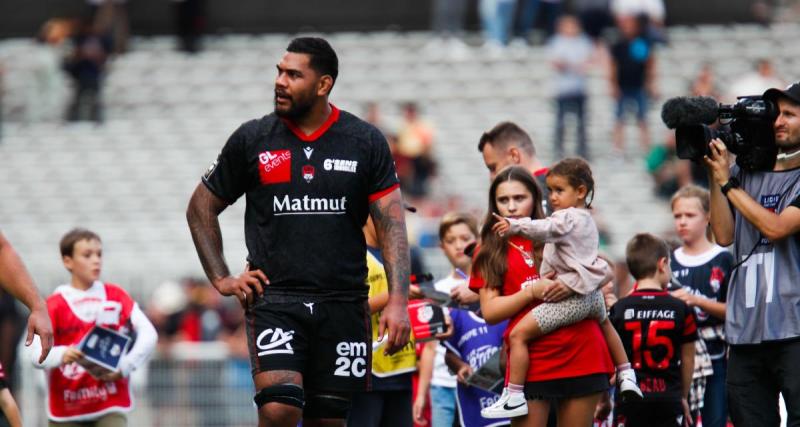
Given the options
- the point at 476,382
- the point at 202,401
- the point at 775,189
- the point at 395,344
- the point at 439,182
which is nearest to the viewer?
the point at 395,344

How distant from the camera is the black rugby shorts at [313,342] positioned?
7.40 meters

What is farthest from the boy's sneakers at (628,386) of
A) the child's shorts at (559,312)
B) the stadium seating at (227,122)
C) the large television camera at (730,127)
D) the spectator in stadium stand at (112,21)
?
the spectator in stadium stand at (112,21)

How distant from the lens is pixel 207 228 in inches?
300

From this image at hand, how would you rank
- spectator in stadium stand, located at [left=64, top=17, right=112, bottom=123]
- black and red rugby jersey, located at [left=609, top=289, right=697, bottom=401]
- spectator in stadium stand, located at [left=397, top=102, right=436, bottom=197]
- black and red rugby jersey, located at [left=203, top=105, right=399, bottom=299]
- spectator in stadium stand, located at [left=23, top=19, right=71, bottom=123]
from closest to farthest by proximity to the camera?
black and red rugby jersey, located at [left=203, top=105, right=399, bottom=299] → black and red rugby jersey, located at [left=609, top=289, right=697, bottom=401] → spectator in stadium stand, located at [left=397, top=102, right=436, bottom=197] → spectator in stadium stand, located at [left=64, top=17, right=112, bottom=123] → spectator in stadium stand, located at [left=23, top=19, right=71, bottom=123]

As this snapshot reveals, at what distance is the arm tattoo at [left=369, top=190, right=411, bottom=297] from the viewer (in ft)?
24.7

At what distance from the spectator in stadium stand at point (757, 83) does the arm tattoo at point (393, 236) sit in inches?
542

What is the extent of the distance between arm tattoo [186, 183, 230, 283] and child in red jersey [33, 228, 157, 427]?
2481 millimetres

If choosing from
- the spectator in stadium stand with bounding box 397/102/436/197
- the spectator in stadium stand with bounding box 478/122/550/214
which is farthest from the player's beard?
the spectator in stadium stand with bounding box 397/102/436/197

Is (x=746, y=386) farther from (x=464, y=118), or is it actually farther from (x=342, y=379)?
(x=464, y=118)

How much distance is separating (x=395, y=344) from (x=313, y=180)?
0.88m

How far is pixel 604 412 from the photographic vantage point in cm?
898

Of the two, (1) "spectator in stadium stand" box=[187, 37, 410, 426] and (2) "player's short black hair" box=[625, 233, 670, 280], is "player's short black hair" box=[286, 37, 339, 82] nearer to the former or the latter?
(1) "spectator in stadium stand" box=[187, 37, 410, 426]

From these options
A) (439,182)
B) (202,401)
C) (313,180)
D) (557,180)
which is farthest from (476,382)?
(439,182)

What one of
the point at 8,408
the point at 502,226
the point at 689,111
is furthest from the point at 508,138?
the point at 8,408
